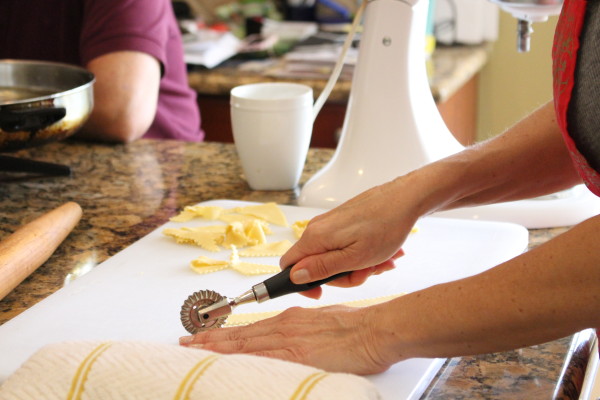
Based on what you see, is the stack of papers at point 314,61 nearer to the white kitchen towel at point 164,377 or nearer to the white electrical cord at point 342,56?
the white electrical cord at point 342,56

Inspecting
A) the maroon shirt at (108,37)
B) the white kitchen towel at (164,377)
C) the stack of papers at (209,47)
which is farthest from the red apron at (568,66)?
the stack of papers at (209,47)

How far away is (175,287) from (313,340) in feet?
0.88

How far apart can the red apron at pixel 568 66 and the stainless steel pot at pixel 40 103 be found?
81 cm

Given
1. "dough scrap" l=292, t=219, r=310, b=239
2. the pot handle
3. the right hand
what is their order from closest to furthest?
A: the right hand
"dough scrap" l=292, t=219, r=310, b=239
the pot handle

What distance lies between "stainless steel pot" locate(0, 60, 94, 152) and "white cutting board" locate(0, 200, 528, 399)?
287 mm

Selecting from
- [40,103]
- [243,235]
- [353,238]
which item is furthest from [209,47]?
[353,238]

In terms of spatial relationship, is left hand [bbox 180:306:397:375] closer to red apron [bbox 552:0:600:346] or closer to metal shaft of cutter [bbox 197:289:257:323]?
metal shaft of cutter [bbox 197:289:257:323]

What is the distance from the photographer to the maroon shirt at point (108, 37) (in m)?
1.77

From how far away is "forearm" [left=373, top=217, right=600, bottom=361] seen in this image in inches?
25.7

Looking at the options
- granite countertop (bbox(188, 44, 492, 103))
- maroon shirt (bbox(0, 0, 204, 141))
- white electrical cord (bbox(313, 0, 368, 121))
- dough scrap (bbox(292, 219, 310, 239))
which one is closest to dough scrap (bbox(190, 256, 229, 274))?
dough scrap (bbox(292, 219, 310, 239))

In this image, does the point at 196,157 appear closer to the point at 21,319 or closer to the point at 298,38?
the point at 21,319

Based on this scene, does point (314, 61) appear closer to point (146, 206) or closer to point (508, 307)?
point (146, 206)

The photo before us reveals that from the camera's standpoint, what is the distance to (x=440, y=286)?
2.38 feet

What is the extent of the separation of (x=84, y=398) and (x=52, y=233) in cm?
45
